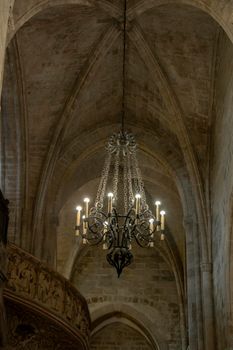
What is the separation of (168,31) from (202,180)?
3.59m

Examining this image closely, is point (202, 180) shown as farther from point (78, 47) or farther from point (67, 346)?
point (67, 346)

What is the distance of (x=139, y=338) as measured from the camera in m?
22.2

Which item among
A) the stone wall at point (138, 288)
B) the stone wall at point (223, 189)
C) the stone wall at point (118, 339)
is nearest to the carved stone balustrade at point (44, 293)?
the stone wall at point (223, 189)

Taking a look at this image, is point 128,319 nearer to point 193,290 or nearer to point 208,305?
point 193,290

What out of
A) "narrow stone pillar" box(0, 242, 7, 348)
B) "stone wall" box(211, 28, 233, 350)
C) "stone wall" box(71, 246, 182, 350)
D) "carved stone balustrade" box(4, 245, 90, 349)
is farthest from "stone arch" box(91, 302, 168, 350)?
"narrow stone pillar" box(0, 242, 7, 348)

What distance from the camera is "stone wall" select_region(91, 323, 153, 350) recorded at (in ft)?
72.5

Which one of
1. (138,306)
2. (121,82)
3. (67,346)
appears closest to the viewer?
(67,346)

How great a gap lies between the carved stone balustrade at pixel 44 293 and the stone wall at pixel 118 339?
10277 mm

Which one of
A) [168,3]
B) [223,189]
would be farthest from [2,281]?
[168,3]

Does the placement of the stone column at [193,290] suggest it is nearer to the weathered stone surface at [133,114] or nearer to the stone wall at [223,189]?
the weathered stone surface at [133,114]

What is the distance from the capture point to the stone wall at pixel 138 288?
21.6 meters

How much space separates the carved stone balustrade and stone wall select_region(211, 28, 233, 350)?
3.18 m

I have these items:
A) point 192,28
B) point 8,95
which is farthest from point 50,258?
point 192,28

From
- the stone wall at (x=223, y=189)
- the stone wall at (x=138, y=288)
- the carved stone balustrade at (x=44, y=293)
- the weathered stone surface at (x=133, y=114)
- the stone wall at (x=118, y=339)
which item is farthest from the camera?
the stone wall at (x=118, y=339)
